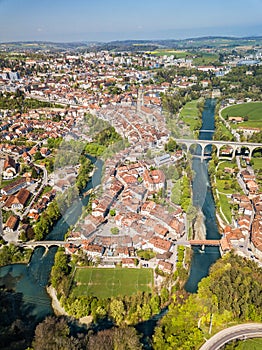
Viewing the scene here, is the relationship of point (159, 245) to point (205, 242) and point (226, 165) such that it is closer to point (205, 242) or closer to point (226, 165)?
point (205, 242)

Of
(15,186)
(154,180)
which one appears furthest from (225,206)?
(15,186)

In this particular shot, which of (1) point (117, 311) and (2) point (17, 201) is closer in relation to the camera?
(1) point (117, 311)

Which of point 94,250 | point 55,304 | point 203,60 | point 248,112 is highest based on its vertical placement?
point 203,60

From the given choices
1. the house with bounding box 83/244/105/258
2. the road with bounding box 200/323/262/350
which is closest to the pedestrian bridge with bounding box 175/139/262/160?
the house with bounding box 83/244/105/258

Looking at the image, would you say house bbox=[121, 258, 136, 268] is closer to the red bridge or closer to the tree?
the tree

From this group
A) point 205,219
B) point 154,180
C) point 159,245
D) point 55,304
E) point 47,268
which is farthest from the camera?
point 154,180

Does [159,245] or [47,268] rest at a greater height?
[159,245]

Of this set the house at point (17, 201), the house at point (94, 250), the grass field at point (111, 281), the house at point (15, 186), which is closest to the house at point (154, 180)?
the house at point (94, 250)

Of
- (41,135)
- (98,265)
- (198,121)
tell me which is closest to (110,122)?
(41,135)
